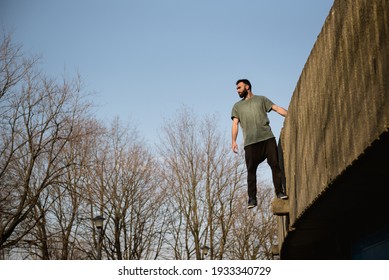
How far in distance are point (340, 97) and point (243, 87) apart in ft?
9.85

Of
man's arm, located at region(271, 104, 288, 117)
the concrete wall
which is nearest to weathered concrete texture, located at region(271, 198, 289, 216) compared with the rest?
the concrete wall

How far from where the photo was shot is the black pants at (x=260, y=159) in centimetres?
636

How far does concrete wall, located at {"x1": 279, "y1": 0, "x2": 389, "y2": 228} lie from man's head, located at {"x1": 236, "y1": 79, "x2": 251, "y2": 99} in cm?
92

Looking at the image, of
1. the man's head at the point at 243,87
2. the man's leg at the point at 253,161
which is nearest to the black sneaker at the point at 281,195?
the man's leg at the point at 253,161

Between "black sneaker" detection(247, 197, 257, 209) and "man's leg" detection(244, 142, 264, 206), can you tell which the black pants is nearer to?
"man's leg" detection(244, 142, 264, 206)

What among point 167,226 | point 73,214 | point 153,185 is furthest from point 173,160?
point 73,214

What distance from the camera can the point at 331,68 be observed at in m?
3.97

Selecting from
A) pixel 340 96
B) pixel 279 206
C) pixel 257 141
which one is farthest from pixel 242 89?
pixel 340 96

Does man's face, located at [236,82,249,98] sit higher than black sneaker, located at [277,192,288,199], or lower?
higher

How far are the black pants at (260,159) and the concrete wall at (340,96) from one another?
1.34ft

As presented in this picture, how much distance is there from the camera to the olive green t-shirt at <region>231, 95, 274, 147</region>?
637 cm

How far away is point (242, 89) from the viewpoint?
6.66m

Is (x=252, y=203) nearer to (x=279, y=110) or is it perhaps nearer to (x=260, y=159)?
(x=260, y=159)

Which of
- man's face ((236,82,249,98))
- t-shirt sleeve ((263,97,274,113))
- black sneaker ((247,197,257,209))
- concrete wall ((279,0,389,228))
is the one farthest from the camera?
man's face ((236,82,249,98))
